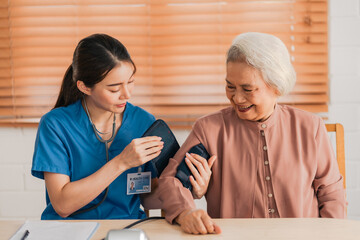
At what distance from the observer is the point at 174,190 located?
1.39m

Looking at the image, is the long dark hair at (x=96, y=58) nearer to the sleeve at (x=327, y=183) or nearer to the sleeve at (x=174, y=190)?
the sleeve at (x=174, y=190)

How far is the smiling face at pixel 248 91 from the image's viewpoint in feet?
4.67

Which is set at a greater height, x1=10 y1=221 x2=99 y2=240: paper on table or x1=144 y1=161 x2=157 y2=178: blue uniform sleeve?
x1=144 y1=161 x2=157 y2=178: blue uniform sleeve

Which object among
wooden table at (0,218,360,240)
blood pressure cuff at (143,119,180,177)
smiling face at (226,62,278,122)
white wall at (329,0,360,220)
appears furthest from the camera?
white wall at (329,0,360,220)

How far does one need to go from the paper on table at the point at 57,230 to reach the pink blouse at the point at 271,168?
0.32 m

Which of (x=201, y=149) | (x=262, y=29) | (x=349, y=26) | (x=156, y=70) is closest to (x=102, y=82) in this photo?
(x=201, y=149)

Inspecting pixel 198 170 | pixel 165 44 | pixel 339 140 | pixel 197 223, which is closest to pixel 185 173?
pixel 198 170

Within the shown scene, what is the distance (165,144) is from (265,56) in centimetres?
49

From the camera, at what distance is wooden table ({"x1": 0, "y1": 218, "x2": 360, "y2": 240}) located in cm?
116

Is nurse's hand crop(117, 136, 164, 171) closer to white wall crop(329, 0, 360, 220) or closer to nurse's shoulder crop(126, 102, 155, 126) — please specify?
nurse's shoulder crop(126, 102, 155, 126)

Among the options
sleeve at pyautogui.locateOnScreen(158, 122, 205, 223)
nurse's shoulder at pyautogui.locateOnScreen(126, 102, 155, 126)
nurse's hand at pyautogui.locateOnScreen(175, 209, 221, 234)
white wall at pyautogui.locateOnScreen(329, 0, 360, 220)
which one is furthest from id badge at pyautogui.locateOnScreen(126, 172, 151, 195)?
white wall at pyautogui.locateOnScreen(329, 0, 360, 220)

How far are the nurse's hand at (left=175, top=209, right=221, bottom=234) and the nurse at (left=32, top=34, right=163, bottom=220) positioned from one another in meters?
0.30

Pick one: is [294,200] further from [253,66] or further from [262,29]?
[262,29]

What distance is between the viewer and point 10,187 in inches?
94.8
